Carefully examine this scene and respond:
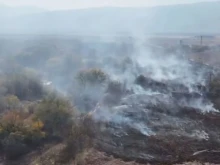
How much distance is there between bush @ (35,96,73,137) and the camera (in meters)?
30.7

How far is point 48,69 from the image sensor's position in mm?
67688

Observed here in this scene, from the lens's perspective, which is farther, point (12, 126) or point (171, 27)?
Answer: point (171, 27)

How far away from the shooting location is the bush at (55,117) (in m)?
30.7

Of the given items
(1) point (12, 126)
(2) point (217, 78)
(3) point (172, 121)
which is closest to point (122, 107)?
(3) point (172, 121)

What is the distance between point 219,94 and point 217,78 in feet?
18.1

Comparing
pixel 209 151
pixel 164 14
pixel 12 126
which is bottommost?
pixel 209 151

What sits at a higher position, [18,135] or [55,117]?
[55,117]

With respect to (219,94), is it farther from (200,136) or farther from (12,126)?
(12,126)

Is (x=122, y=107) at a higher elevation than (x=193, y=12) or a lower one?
lower

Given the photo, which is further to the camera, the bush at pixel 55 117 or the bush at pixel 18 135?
the bush at pixel 55 117

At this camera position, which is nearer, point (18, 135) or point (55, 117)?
point (18, 135)

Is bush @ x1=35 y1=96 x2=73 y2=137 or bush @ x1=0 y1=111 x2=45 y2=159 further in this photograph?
bush @ x1=35 y1=96 x2=73 y2=137

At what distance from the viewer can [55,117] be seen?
101 feet

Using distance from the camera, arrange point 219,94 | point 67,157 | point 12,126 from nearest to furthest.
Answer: point 67,157, point 12,126, point 219,94
